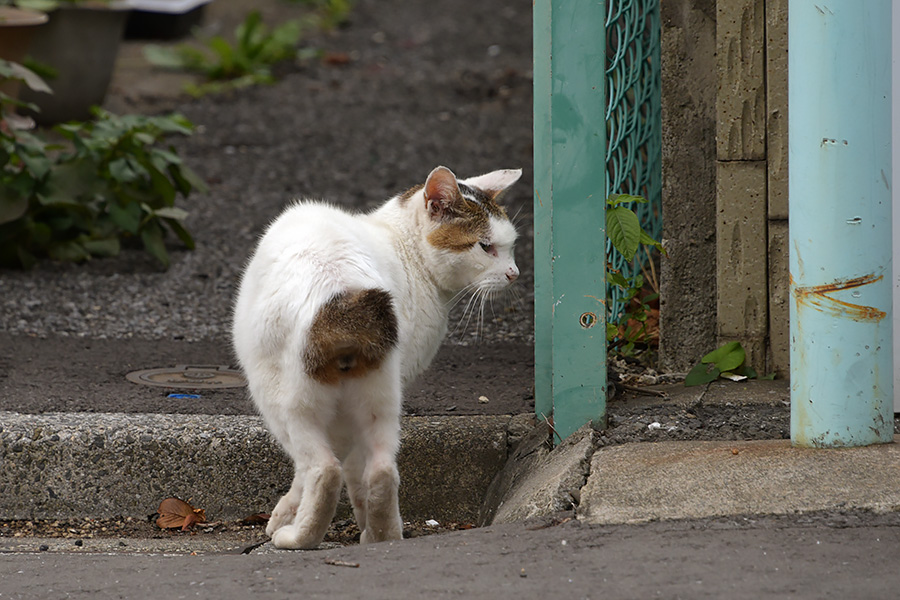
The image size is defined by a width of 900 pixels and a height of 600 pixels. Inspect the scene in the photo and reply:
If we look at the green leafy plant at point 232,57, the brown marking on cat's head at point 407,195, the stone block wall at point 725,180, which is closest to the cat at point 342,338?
the brown marking on cat's head at point 407,195

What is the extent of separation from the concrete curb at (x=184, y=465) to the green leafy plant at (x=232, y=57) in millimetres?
7361

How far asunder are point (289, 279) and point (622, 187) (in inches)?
64.9

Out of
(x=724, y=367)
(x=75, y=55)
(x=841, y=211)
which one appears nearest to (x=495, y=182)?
(x=724, y=367)

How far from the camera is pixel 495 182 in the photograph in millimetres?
3869

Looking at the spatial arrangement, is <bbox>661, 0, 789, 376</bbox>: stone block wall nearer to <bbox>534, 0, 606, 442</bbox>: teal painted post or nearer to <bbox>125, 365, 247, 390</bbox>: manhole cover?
<bbox>534, 0, 606, 442</bbox>: teal painted post

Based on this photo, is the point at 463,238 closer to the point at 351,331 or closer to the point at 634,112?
the point at 351,331

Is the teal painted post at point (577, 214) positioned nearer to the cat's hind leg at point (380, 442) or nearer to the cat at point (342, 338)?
the cat at point (342, 338)

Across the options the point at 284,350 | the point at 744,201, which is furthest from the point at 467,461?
the point at 744,201

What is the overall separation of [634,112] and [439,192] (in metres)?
0.98

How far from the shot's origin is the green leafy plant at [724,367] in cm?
375

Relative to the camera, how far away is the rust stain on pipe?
2861 millimetres

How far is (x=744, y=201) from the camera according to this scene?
12.3 feet

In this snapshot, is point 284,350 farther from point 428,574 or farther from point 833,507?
point 833,507

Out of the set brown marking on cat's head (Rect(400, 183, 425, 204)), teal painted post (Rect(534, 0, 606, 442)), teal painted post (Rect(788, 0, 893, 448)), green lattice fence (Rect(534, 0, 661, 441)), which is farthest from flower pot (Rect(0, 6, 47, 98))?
teal painted post (Rect(788, 0, 893, 448))
